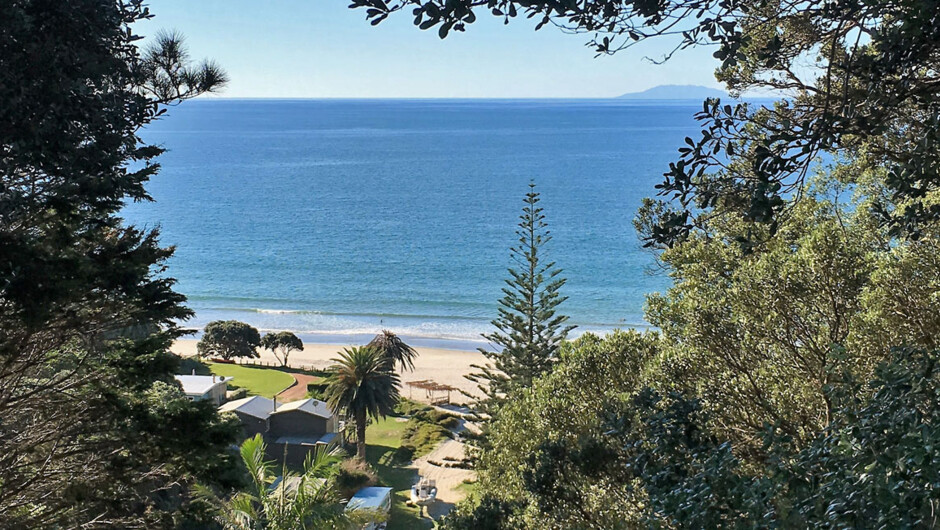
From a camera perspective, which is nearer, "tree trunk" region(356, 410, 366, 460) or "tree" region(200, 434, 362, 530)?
"tree" region(200, 434, 362, 530)

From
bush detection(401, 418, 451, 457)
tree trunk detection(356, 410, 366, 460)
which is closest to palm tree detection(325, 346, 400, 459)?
tree trunk detection(356, 410, 366, 460)

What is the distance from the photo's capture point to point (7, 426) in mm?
5730

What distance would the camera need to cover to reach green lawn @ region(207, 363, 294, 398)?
81.6 ft

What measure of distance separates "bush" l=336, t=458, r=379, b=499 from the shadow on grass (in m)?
0.64

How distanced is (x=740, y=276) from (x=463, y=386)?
2067 cm

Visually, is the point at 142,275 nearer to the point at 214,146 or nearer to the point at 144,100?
the point at 144,100

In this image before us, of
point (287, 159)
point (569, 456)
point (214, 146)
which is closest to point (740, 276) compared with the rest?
point (569, 456)

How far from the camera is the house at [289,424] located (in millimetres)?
18938

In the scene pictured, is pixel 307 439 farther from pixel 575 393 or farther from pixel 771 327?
pixel 771 327

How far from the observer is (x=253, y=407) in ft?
64.6

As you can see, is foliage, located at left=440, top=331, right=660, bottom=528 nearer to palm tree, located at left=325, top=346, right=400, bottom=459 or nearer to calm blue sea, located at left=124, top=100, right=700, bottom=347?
calm blue sea, located at left=124, top=100, right=700, bottom=347

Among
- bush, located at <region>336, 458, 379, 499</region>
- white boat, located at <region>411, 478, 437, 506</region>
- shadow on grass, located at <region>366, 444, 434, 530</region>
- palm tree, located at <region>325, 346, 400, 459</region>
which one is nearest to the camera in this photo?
shadow on grass, located at <region>366, 444, 434, 530</region>

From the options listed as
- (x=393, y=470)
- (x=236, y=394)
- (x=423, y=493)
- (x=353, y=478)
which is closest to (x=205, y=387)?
(x=236, y=394)

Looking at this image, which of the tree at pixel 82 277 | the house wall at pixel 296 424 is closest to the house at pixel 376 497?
the house wall at pixel 296 424
